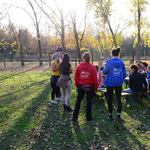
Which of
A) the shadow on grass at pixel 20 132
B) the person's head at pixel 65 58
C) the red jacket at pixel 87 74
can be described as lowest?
the shadow on grass at pixel 20 132

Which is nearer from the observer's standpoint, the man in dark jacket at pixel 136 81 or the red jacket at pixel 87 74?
the red jacket at pixel 87 74

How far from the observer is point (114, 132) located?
4008 mm

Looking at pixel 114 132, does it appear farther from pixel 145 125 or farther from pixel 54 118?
pixel 54 118

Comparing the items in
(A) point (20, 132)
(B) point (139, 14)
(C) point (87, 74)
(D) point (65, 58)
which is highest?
(B) point (139, 14)

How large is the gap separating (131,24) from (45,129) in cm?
1864

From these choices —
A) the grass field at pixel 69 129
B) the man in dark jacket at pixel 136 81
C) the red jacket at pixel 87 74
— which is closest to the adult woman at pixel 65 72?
the red jacket at pixel 87 74

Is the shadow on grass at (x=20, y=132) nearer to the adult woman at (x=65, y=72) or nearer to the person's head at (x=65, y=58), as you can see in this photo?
the adult woman at (x=65, y=72)

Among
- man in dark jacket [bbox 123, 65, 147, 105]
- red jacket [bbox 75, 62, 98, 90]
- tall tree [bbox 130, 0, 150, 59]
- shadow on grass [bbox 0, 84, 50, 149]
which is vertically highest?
tall tree [bbox 130, 0, 150, 59]

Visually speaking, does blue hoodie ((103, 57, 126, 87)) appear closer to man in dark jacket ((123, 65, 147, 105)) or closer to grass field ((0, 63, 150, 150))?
grass field ((0, 63, 150, 150))

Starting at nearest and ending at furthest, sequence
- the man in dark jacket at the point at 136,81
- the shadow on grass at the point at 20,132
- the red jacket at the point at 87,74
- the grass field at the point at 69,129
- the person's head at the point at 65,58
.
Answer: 1. the grass field at the point at 69,129
2. the shadow on grass at the point at 20,132
3. the red jacket at the point at 87,74
4. the person's head at the point at 65,58
5. the man in dark jacket at the point at 136,81


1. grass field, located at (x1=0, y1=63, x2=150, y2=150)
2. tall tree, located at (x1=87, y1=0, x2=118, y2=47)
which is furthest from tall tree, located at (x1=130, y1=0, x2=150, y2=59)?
grass field, located at (x1=0, y1=63, x2=150, y2=150)

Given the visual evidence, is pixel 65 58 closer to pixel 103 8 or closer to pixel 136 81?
pixel 136 81

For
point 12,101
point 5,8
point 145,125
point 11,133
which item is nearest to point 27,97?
point 12,101

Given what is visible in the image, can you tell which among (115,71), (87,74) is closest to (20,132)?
(87,74)
